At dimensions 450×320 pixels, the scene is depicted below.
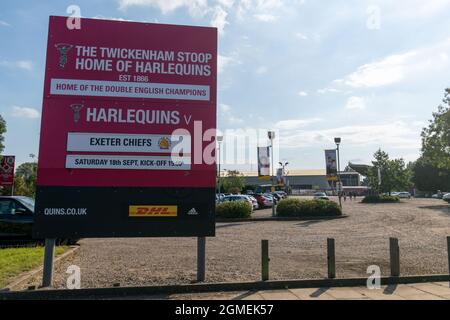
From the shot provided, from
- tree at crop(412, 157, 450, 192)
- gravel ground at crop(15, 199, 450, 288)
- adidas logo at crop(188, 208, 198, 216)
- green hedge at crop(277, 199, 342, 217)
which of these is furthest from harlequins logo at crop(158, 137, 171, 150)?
tree at crop(412, 157, 450, 192)

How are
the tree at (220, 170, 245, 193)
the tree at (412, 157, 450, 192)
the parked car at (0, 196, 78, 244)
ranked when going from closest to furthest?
the parked car at (0, 196, 78, 244) → the tree at (220, 170, 245, 193) → the tree at (412, 157, 450, 192)

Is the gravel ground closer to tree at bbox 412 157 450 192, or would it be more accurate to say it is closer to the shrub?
the shrub

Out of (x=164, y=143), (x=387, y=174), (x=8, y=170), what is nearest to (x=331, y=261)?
(x=164, y=143)

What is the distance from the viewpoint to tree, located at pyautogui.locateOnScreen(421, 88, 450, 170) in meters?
46.0

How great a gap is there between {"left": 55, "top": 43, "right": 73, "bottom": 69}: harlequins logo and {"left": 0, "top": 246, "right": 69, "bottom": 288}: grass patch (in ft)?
13.1

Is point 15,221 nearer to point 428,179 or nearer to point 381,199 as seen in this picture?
point 381,199

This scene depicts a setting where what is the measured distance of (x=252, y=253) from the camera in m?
11.7

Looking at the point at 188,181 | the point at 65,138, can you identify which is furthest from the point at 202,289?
the point at 65,138

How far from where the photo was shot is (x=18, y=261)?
9.42 meters

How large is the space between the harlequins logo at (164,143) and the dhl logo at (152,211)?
3.66ft

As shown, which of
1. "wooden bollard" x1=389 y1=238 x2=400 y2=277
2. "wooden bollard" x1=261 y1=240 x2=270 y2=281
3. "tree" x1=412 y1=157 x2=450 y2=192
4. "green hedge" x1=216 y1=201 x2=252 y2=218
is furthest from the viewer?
"tree" x1=412 y1=157 x2=450 y2=192

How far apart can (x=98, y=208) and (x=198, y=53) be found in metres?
3.48

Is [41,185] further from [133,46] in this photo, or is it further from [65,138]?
[133,46]

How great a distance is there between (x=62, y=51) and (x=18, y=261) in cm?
487
